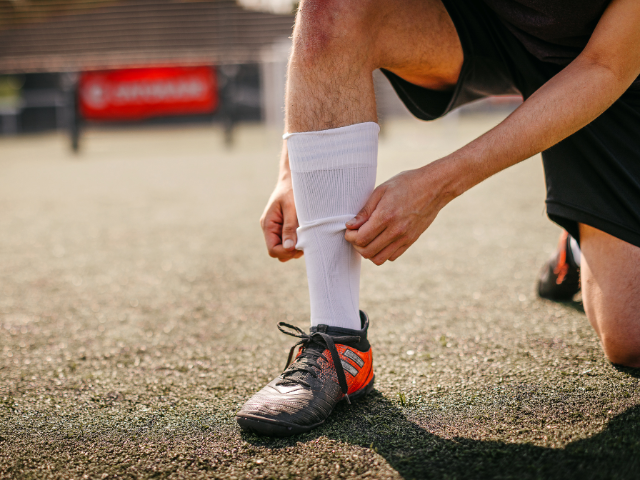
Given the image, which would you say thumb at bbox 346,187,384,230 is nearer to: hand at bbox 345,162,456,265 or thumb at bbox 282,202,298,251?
hand at bbox 345,162,456,265

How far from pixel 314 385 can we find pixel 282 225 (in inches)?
12.6

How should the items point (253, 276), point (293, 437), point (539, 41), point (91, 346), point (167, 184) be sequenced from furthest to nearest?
point (167, 184)
point (253, 276)
point (91, 346)
point (539, 41)
point (293, 437)

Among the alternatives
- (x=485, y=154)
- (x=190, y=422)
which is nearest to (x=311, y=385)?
(x=190, y=422)

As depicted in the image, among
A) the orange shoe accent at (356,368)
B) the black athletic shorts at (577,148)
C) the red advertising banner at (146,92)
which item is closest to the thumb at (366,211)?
the orange shoe accent at (356,368)

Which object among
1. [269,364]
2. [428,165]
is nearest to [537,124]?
[428,165]

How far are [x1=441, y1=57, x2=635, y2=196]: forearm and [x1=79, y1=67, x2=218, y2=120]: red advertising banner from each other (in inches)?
315

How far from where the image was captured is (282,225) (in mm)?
1018

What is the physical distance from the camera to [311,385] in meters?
0.86

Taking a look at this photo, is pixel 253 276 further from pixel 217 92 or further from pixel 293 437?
pixel 217 92

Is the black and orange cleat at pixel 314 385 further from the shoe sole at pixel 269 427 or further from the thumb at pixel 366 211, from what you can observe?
the thumb at pixel 366 211

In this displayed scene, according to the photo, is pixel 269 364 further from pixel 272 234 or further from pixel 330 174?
pixel 330 174

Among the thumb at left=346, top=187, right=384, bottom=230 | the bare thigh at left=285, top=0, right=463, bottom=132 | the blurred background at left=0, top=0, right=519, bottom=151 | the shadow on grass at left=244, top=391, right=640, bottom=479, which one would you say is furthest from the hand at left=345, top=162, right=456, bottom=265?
the blurred background at left=0, top=0, right=519, bottom=151

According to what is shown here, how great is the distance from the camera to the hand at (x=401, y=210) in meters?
0.81

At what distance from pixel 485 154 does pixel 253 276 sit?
1.12 meters
